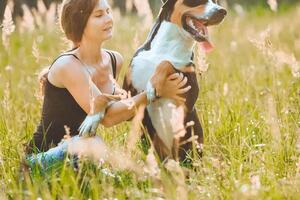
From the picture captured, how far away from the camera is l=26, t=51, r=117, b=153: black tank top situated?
3.52 metres

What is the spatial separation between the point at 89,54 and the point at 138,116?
2.12 ft

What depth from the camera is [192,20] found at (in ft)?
11.1

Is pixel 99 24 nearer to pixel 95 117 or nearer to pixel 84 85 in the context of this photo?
pixel 84 85

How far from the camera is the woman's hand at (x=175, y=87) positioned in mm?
3383

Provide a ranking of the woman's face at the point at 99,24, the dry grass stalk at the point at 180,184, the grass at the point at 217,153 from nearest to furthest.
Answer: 1. the dry grass stalk at the point at 180,184
2. the grass at the point at 217,153
3. the woman's face at the point at 99,24

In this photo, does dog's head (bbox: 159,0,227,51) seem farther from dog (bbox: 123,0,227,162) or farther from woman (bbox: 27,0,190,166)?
woman (bbox: 27,0,190,166)

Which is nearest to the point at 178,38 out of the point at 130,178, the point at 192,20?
the point at 192,20

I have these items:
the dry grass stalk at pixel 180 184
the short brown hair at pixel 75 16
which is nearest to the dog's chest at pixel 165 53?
the short brown hair at pixel 75 16

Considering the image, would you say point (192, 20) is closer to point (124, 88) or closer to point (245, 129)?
point (124, 88)

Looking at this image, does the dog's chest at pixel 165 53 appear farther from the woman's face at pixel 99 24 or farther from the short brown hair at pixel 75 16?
the short brown hair at pixel 75 16

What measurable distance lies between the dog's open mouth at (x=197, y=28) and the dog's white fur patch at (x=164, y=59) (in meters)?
0.03

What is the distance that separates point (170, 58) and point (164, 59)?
31 millimetres

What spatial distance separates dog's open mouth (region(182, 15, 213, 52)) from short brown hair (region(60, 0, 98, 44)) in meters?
0.42

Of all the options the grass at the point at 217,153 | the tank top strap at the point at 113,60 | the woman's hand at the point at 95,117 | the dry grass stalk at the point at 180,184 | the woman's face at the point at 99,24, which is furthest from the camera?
the tank top strap at the point at 113,60
